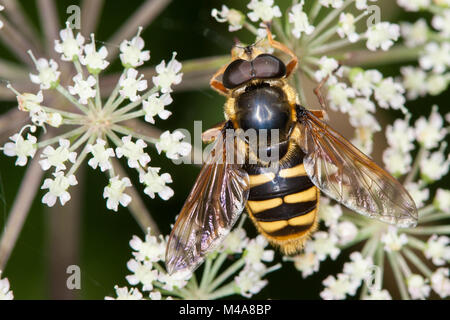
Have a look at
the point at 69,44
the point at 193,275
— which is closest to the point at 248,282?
the point at 193,275

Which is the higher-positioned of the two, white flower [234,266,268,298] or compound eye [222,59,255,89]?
compound eye [222,59,255,89]

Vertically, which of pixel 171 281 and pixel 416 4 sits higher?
pixel 416 4

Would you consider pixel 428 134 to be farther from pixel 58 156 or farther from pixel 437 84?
pixel 58 156

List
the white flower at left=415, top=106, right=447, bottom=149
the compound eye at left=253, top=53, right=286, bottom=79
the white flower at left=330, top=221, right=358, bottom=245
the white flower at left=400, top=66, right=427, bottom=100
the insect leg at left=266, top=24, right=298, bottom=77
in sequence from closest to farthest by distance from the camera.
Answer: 1. the compound eye at left=253, top=53, right=286, bottom=79
2. the insect leg at left=266, top=24, right=298, bottom=77
3. the white flower at left=330, top=221, right=358, bottom=245
4. the white flower at left=415, top=106, right=447, bottom=149
5. the white flower at left=400, top=66, right=427, bottom=100

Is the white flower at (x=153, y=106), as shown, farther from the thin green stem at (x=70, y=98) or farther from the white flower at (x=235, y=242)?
the white flower at (x=235, y=242)

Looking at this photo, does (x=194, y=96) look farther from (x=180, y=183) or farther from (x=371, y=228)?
(x=371, y=228)

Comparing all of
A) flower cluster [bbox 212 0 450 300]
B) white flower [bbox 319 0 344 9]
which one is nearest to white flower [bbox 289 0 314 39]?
flower cluster [bbox 212 0 450 300]

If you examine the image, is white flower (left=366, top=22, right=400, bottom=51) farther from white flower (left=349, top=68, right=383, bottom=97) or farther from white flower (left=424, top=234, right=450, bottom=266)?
white flower (left=424, top=234, right=450, bottom=266)

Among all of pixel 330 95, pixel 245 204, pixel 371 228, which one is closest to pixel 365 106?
pixel 330 95
